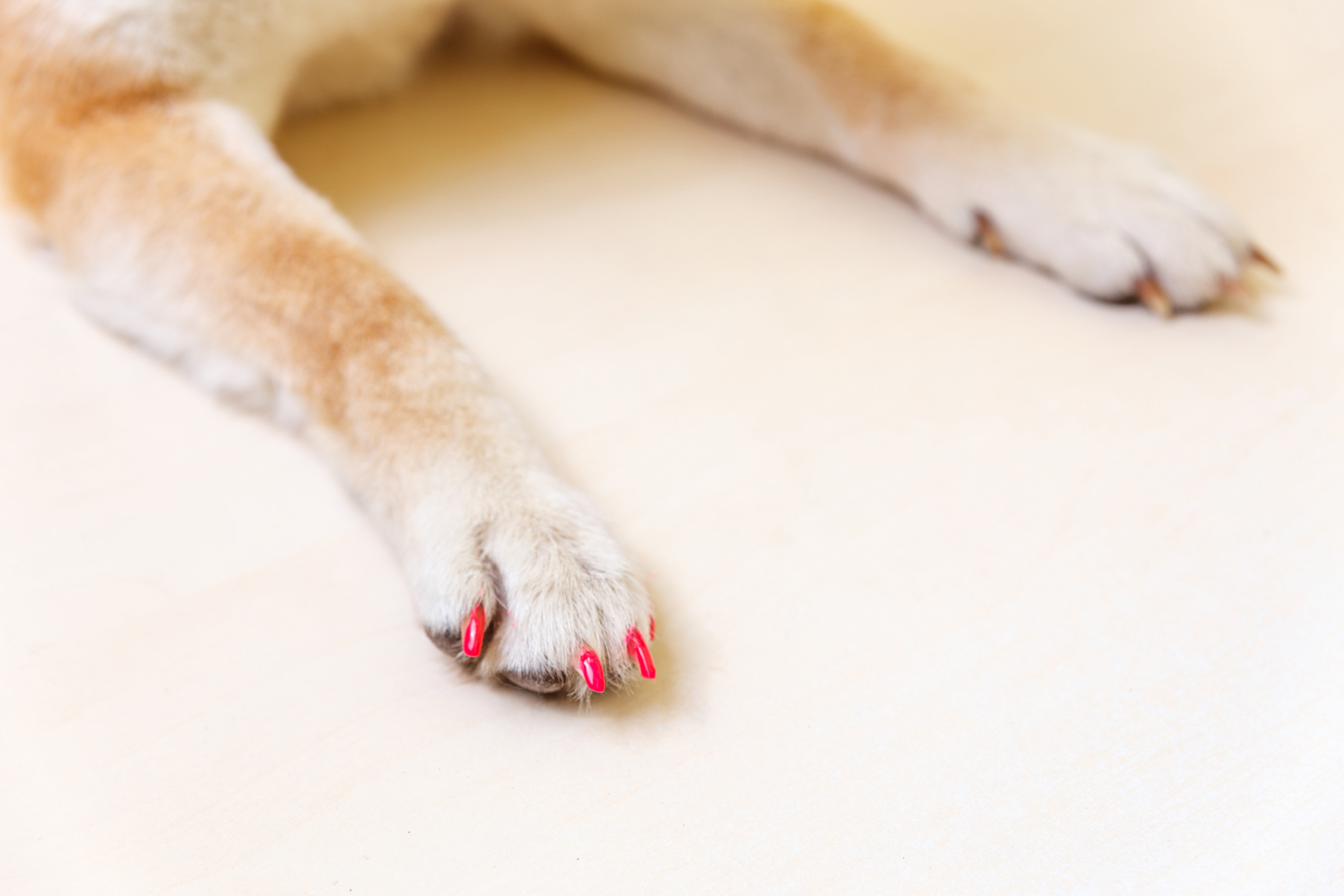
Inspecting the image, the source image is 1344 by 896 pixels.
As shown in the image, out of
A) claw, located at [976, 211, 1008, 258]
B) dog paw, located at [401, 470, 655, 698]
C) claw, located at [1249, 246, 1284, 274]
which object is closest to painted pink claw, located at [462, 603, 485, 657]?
dog paw, located at [401, 470, 655, 698]

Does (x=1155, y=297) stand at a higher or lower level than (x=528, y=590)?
higher

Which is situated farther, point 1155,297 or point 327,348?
point 1155,297

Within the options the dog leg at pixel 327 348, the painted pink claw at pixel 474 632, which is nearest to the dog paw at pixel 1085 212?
the dog leg at pixel 327 348

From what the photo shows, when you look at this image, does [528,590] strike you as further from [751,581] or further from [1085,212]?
[1085,212]

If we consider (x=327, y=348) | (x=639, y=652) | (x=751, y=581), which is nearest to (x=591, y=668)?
(x=639, y=652)

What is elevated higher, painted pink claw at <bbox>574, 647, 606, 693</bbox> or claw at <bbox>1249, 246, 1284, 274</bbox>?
claw at <bbox>1249, 246, 1284, 274</bbox>

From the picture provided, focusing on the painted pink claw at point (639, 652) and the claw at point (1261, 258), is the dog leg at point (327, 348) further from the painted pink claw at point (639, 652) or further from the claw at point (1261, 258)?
the claw at point (1261, 258)

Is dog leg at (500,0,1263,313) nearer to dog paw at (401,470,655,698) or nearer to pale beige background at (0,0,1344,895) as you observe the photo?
pale beige background at (0,0,1344,895)
